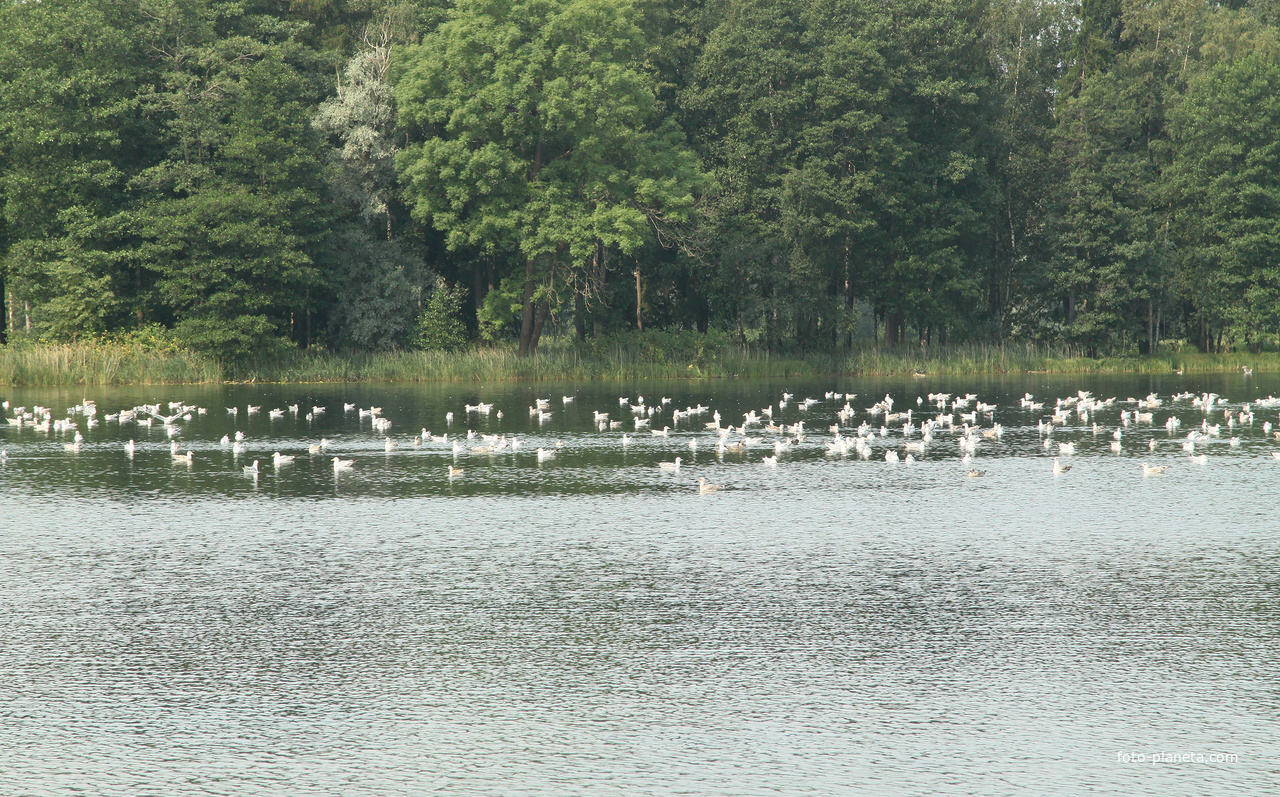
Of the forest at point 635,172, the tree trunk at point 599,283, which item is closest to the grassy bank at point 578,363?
the forest at point 635,172

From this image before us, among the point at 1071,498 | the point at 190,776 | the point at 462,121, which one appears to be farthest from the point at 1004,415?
the point at 462,121

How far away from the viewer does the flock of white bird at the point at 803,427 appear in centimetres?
2769

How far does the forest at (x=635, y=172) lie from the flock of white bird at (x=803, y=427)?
22282 millimetres

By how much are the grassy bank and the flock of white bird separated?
1479cm

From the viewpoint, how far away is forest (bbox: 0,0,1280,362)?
61.2m

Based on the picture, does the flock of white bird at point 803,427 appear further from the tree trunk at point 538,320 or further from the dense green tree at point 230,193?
the tree trunk at point 538,320

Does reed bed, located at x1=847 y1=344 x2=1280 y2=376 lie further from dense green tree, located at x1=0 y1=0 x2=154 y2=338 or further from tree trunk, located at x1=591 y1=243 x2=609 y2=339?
dense green tree, located at x1=0 y1=0 x2=154 y2=338

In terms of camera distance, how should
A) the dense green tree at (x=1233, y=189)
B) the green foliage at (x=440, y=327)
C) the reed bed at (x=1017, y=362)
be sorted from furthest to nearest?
1. the dense green tree at (x=1233, y=189)
2. the reed bed at (x=1017, y=362)
3. the green foliage at (x=440, y=327)

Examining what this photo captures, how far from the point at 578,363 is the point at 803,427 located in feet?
96.3

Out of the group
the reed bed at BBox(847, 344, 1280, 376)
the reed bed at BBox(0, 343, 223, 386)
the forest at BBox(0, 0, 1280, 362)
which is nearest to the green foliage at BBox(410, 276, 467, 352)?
the forest at BBox(0, 0, 1280, 362)

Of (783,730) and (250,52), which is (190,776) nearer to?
(783,730)

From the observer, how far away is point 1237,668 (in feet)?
36.5

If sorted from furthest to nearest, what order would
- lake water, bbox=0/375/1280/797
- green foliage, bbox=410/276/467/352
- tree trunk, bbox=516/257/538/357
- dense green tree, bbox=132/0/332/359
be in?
tree trunk, bbox=516/257/538/357
green foliage, bbox=410/276/467/352
dense green tree, bbox=132/0/332/359
lake water, bbox=0/375/1280/797

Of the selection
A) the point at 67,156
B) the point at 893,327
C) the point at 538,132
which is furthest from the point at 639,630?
the point at 893,327
